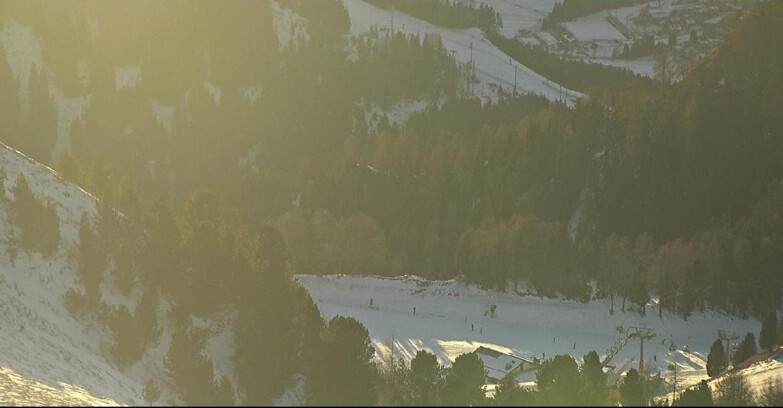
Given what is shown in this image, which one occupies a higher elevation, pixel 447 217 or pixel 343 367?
pixel 343 367

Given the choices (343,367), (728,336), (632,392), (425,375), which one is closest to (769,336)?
(728,336)

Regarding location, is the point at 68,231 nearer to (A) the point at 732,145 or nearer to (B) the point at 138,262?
(B) the point at 138,262

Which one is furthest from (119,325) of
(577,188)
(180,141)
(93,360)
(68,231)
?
(180,141)

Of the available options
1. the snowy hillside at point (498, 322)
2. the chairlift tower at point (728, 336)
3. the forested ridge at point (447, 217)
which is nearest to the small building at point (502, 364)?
the snowy hillside at point (498, 322)

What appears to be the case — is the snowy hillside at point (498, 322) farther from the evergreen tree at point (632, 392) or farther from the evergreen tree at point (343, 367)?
the evergreen tree at point (632, 392)

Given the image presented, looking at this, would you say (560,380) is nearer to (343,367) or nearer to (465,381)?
(465,381)

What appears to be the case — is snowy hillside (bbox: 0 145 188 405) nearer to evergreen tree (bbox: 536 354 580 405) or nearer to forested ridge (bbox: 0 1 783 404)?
forested ridge (bbox: 0 1 783 404)

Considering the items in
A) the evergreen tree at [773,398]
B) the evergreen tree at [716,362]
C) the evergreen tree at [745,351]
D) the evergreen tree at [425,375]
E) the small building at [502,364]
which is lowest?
the small building at [502,364]
